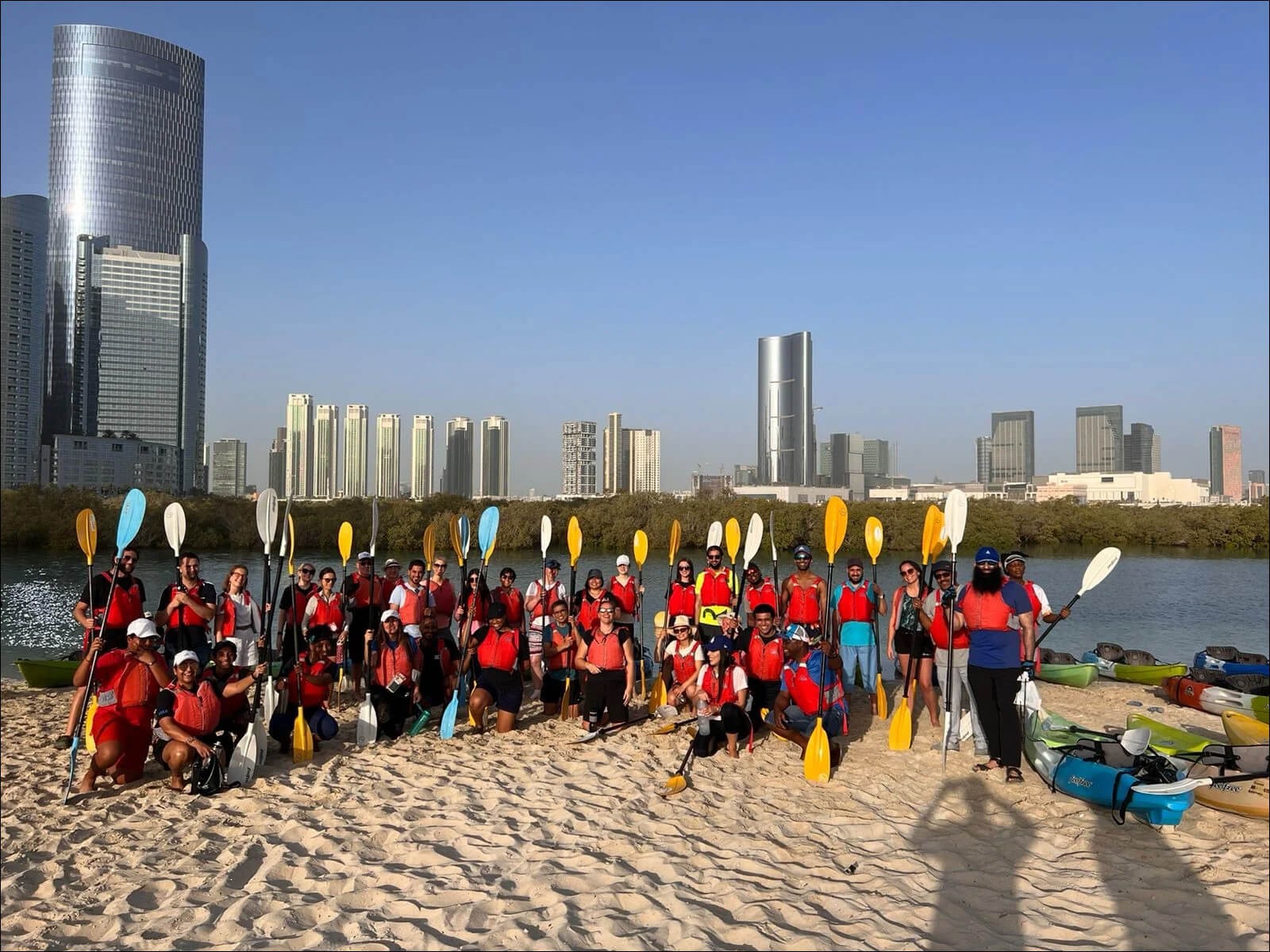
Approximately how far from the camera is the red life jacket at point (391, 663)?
6359 millimetres

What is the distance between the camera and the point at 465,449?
355 feet

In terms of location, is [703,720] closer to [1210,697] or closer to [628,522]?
[1210,697]

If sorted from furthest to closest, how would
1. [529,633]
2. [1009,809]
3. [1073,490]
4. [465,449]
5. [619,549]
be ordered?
1. [465,449]
2. [1073,490]
3. [619,549]
4. [529,633]
5. [1009,809]

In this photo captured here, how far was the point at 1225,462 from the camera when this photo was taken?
78562mm

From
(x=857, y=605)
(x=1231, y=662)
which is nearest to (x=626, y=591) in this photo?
(x=857, y=605)

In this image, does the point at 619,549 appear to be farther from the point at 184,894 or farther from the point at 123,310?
the point at 123,310

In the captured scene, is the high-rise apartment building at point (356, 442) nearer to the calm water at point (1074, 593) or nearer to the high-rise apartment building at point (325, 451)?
the high-rise apartment building at point (325, 451)

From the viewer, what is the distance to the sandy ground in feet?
11.3

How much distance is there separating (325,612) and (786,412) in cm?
16304

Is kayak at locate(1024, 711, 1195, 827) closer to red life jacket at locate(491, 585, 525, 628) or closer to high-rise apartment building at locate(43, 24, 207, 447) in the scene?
red life jacket at locate(491, 585, 525, 628)

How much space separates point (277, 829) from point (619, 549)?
93.4ft

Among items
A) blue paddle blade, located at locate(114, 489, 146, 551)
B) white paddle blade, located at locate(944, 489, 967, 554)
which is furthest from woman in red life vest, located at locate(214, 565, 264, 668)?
white paddle blade, located at locate(944, 489, 967, 554)

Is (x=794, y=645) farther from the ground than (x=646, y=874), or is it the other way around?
(x=794, y=645)

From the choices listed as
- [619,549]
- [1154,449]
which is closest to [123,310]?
[619,549]
